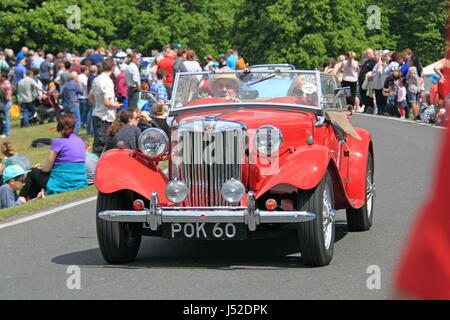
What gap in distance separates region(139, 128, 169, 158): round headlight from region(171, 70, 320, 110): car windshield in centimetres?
84

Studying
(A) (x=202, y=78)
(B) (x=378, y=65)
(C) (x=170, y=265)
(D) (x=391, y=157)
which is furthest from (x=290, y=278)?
(B) (x=378, y=65)

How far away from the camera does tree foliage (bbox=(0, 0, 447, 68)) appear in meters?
71.0

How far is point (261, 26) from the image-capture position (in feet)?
240

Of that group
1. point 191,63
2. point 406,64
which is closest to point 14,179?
point 191,63

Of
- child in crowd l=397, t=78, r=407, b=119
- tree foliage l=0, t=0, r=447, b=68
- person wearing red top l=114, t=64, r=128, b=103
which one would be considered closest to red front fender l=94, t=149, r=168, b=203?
person wearing red top l=114, t=64, r=128, b=103

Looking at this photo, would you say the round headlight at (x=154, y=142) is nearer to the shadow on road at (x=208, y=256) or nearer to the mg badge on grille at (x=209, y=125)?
the mg badge on grille at (x=209, y=125)

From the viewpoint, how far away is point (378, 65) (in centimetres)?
3005

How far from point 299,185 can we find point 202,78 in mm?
2553

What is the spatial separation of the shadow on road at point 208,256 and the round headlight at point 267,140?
982mm

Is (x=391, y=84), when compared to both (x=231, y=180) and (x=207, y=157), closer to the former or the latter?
(x=207, y=157)

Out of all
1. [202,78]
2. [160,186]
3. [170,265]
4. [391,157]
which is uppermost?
[202,78]

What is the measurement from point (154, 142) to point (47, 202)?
460cm
